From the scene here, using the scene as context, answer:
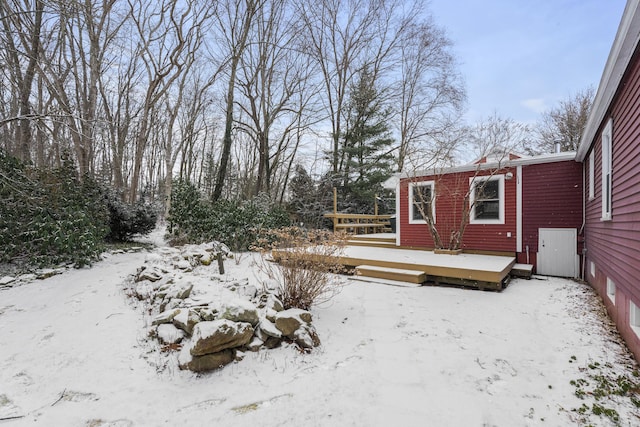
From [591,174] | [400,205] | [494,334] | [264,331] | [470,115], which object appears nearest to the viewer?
[264,331]

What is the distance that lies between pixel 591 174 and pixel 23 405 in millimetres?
8328

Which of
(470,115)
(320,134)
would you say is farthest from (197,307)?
(470,115)

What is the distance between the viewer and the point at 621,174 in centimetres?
337

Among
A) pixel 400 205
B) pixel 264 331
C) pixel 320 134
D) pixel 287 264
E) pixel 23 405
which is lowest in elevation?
pixel 23 405

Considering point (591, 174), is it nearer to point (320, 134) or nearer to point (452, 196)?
point (452, 196)

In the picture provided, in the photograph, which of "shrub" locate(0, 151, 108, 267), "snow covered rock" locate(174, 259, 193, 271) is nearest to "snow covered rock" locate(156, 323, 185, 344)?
"snow covered rock" locate(174, 259, 193, 271)

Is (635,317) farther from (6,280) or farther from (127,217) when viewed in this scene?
(127,217)

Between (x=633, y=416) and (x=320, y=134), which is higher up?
(x=320, y=134)

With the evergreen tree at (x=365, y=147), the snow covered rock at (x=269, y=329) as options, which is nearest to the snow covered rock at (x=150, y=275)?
the snow covered rock at (x=269, y=329)

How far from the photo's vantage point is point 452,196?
7848 mm

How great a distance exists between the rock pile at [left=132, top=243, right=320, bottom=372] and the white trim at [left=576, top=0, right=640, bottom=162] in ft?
13.3

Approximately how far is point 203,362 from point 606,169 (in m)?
5.78

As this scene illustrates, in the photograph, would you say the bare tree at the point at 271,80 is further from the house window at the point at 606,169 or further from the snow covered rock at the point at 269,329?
the house window at the point at 606,169

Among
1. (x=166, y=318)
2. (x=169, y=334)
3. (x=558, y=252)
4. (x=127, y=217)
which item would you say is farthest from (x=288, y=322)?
(x=127, y=217)
